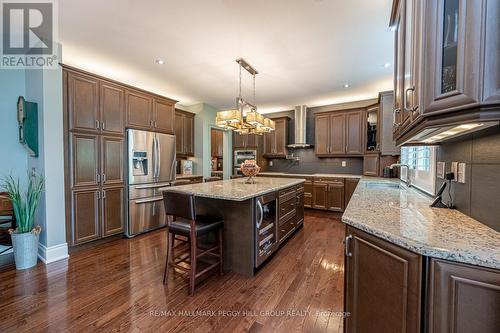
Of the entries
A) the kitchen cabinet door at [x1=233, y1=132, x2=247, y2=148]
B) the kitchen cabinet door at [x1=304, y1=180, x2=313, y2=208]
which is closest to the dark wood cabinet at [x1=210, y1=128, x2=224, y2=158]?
the kitchen cabinet door at [x1=233, y1=132, x2=247, y2=148]

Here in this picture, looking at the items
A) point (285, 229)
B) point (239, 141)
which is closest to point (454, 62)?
point (285, 229)

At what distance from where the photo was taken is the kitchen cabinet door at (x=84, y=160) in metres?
2.85

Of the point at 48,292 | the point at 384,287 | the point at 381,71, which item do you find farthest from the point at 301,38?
the point at 48,292

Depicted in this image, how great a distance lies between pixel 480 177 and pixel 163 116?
421 centimetres

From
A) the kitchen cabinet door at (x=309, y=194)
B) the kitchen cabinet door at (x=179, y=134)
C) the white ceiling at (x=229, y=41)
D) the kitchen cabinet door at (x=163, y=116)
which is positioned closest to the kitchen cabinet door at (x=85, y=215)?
the kitchen cabinet door at (x=163, y=116)

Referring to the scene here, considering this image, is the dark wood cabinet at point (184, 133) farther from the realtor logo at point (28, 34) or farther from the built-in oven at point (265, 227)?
the built-in oven at point (265, 227)

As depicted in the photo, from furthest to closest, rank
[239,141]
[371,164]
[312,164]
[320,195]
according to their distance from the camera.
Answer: [239,141]
[312,164]
[320,195]
[371,164]

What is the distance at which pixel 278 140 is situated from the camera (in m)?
5.93

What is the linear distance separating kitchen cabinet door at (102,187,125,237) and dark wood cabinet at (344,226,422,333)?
3325 millimetres

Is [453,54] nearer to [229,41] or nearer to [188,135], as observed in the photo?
[229,41]

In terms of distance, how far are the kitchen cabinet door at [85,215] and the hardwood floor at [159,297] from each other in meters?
0.26

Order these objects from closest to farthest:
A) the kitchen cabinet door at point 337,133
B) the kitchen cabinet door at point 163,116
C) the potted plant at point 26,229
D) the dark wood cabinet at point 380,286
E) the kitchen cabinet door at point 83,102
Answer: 1. the dark wood cabinet at point 380,286
2. the potted plant at point 26,229
3. the kitchen cabinet door at point 83,102
4. the kitchen cabinet door at point 163,116
5. the kitchen cabinet door at point 337,133

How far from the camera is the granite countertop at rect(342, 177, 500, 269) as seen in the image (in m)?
0.76

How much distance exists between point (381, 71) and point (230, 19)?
269 centimetres
